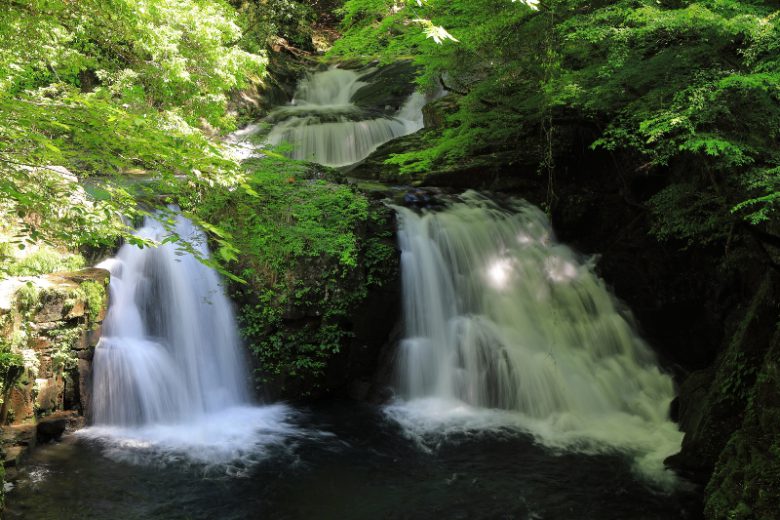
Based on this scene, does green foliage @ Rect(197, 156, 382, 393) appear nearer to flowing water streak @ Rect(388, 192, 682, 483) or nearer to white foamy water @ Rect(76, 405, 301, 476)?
white foamy water @ Rect(76, 405, 301, 476)

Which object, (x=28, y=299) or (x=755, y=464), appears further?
(x=28, y=299)

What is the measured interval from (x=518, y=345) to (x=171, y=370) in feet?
17.6

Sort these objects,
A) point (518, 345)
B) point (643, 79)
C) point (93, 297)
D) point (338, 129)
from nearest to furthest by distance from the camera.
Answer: point (643, 79), point (93, 297), point (518, 345), point (338, 129)

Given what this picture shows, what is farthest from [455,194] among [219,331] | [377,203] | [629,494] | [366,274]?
[629,494]

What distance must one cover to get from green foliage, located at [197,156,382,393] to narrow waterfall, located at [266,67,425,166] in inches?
227

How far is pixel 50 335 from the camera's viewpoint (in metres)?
6.01

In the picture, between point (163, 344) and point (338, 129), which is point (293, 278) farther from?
point (338, 129)

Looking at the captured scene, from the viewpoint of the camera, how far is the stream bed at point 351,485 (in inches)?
195

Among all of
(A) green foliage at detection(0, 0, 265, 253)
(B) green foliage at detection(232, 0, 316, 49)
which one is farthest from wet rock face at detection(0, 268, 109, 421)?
(B) green foliage at detection(232, 0, 316, 49)

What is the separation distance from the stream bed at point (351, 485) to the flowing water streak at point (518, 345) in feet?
1.95

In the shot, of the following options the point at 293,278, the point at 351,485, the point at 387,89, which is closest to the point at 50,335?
the point at 293,278

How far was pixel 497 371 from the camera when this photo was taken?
7.87 metres

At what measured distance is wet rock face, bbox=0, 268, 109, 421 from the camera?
571 cm

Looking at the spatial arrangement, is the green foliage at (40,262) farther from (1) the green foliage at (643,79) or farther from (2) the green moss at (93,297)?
(1) the green foliage at (643,79)
